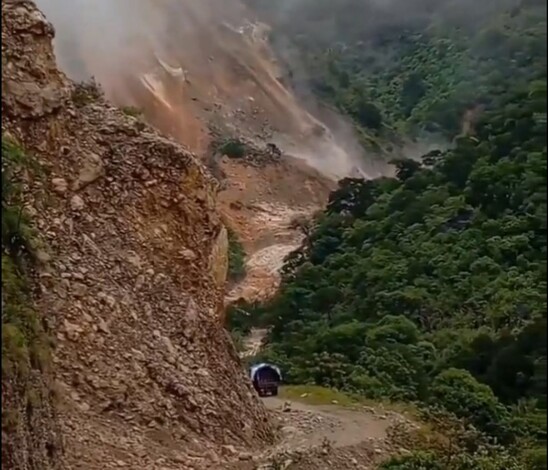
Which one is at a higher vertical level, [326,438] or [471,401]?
[471,401]

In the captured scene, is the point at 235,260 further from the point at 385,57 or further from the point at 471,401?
the point at 385,57

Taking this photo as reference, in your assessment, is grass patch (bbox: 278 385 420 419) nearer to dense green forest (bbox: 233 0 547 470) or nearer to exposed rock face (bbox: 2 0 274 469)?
dense green forest (bbox: 233 0 547 470)

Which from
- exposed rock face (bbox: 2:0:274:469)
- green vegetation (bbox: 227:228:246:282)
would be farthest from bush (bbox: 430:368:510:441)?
green vegetation (bbox: 227:228:246:282)

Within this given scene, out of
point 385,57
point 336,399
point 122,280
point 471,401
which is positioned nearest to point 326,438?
point 336,399

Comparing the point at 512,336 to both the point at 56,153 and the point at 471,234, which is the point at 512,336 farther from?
the point at 56,153

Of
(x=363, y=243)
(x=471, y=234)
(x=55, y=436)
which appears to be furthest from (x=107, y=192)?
(x=363, y=243)
